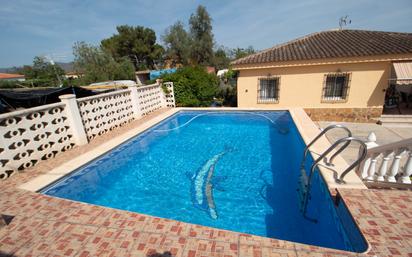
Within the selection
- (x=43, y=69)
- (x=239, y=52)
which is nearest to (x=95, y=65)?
(x=43, y=69)

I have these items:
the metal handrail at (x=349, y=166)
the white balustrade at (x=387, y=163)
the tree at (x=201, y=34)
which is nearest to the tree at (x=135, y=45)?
the tree at (x=201, y=34)

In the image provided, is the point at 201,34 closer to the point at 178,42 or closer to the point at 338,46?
the point at 178,42

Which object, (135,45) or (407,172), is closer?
(407,172)

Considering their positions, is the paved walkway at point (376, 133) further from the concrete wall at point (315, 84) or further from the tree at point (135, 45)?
the tree at point (135, 45)

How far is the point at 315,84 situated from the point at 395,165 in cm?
1310

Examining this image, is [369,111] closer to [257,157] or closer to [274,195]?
[257,157]

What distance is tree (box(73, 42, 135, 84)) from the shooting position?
3781 centimetres

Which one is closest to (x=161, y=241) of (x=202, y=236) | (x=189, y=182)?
(x=202, y=236)

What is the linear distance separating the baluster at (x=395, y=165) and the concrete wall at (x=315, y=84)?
13.0m

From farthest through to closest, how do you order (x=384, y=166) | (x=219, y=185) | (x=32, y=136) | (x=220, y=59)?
(x=220, y=59)
(x=32, y=136)
(x=219, y=185)
(x=384, y=166)

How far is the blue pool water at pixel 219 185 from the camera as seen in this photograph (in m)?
5.24

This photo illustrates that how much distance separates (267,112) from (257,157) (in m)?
6.82

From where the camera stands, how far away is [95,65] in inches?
1542

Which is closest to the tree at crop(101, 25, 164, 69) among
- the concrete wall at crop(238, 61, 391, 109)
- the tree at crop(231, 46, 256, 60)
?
the tree at crop(231, 46, 256, 60)
